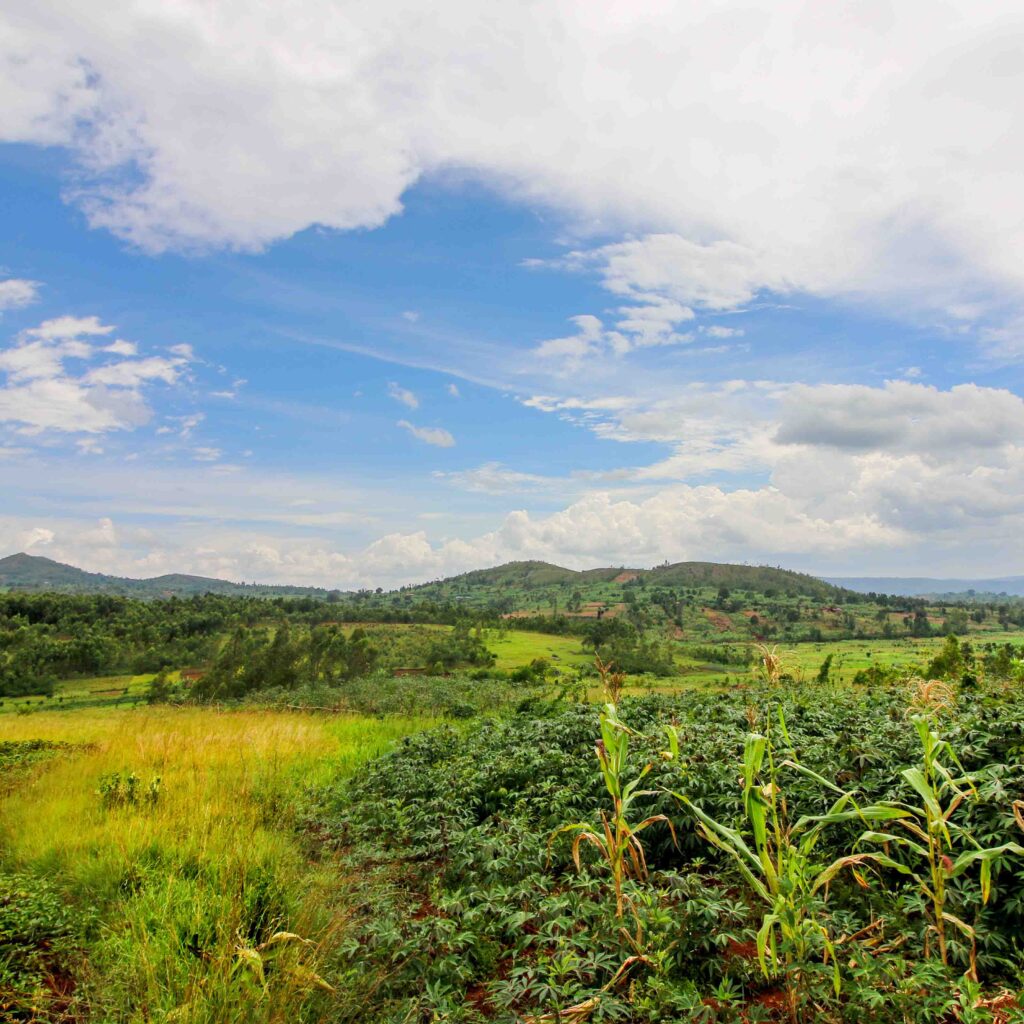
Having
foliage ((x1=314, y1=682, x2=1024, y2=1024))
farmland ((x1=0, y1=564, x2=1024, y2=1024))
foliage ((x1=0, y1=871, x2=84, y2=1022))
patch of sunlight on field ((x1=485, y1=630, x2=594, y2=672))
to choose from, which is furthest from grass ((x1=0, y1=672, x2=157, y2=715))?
foliage ((x1=314, y1=682, x2=1024, y2=1024))

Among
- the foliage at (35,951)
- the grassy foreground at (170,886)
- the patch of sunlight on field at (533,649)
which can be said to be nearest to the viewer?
the grassy foreground at (170,886)

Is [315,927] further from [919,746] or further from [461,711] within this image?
[461,711]

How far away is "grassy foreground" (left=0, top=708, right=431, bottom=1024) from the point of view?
11.3 ft

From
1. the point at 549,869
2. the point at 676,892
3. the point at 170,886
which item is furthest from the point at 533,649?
the point at 676,892

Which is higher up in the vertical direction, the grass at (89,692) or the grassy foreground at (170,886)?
the grassy foreground at (170,886)

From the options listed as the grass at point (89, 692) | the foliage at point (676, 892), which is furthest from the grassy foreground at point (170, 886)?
the grass at point (89, 692)

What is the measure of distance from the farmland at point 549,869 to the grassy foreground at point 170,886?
29mm

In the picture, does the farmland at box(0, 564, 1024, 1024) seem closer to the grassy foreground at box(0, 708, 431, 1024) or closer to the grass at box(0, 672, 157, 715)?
the grassy foreground at box(0, 708, 431, 1024)

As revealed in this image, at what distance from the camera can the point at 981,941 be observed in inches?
137

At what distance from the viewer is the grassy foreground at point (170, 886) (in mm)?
3434

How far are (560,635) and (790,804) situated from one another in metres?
85.0

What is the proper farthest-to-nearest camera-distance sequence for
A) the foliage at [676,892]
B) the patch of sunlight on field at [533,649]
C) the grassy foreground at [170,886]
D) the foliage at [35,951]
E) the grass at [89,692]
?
the patch of sunlight on field at [533,649], the grass at [89,692], the foliage at [35,951], the grassy foreground at [170,886], the foliage at [676,892]

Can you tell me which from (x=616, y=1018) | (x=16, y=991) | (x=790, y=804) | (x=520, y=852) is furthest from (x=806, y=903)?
(x=16, y=991)

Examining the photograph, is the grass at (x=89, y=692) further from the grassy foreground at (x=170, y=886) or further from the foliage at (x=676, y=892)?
the foliage at (x=676, y=892)
